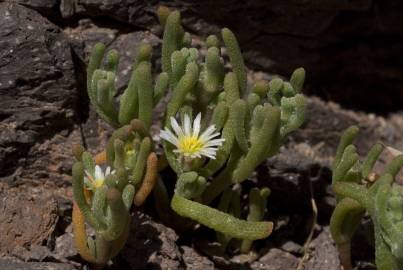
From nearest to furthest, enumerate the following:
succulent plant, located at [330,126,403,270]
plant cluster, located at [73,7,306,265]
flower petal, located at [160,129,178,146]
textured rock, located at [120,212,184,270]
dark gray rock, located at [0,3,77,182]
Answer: succulent plant, located at [330,126,403,270] < plant cluster, located at [73,7,306,265] < flower petal, located at [160,129,178,146] < textured rock, located at [120,212,184,270] < dark gray rock, located at [0,3,77,182]

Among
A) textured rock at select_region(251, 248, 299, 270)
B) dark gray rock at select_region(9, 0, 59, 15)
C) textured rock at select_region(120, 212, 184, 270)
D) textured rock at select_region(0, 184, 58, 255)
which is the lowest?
textured rock at select_region(251, 248, 299, 270)

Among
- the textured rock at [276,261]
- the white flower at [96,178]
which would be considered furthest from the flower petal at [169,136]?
the textured rock at [276,261]

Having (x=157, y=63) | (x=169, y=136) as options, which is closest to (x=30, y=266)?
(x=169, y=136)

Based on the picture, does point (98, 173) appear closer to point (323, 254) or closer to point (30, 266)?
point (30, 266)

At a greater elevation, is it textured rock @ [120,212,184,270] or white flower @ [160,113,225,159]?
white flower @ [160,113,225,159]

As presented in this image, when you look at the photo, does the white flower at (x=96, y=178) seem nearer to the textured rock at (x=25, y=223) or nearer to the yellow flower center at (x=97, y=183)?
the yellow flower center at (x=97, y=183)

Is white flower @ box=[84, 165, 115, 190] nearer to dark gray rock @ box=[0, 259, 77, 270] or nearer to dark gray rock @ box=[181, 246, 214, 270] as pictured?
dark gray rock @ box=[0, 259, 77, 270]

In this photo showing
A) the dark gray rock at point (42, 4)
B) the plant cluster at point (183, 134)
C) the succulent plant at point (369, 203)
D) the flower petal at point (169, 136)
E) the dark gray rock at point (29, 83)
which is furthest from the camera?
the dark gray rock at point (42, 4)

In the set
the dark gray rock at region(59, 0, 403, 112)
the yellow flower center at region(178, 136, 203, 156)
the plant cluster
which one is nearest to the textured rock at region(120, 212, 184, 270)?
the plant cluster
